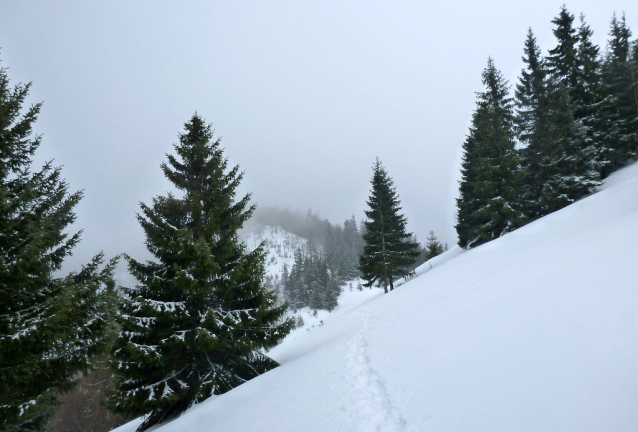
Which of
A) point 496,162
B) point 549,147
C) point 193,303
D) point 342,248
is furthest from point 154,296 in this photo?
point 342,248

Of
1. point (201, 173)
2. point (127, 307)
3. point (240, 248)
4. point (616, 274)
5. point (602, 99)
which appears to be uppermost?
point (602, 99)

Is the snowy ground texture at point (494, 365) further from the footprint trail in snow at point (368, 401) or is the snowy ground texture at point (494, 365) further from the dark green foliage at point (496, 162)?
the dark green foliage at point (496, 162)

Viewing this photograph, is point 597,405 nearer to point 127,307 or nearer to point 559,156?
point 127,307

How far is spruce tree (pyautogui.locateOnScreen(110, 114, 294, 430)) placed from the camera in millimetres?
7035

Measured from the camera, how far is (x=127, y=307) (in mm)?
7359

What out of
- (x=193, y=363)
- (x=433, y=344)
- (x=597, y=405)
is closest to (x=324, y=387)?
(x=433, y=344)

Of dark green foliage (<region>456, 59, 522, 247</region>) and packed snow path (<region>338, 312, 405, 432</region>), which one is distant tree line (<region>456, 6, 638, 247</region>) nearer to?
dark green foliage (<region>456, 59, 522, 247</region>)

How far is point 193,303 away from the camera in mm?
7902

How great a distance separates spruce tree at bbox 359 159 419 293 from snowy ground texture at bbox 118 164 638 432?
13.9m

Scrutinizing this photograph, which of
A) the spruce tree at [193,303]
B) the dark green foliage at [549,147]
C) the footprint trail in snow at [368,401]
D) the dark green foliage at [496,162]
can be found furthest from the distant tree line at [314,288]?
the footprint trail in snow at [368,401]

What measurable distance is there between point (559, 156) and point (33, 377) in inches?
1053

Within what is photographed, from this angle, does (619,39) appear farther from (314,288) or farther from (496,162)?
(314,288)

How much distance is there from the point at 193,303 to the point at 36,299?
11.0 feet

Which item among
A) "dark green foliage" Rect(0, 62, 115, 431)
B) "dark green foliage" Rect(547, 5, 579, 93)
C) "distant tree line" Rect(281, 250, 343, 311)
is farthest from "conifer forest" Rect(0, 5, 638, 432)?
"distant tree line" Rect(281, 250, 343, 311)
